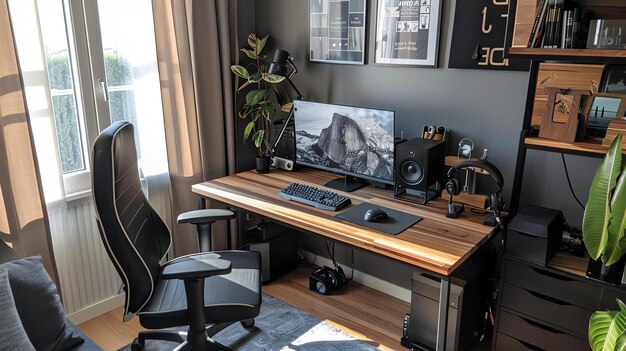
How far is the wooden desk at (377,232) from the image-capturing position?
1.72 meters

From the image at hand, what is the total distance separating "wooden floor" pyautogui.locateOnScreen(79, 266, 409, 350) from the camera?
2.34m

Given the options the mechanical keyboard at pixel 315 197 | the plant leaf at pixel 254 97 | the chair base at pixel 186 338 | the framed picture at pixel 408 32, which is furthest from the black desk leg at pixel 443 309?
the plant leaf at pixel 254 97

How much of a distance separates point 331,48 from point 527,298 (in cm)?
167

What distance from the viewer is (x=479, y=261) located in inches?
82.9

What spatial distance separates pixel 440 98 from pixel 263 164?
1074mm

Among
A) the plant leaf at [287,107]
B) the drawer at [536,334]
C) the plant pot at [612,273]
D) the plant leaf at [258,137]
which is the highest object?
the plant leaf at [287,107]

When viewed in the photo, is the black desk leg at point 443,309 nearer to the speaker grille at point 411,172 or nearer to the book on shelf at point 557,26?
the speaker grille at point 411,172

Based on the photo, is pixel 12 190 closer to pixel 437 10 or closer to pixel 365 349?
pixel 365 349

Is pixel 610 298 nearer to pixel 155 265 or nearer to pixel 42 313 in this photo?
pixel 155 265

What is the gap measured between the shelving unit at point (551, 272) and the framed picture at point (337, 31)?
3.04 ft

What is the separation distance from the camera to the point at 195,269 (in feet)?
5.14

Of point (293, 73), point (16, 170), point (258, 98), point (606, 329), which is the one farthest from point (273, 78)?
point (606, 329)

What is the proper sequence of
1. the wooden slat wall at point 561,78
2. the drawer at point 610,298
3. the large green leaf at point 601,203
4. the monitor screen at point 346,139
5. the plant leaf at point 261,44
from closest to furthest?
1. the large green leaf at point 601,203
2. the drawer at point 610,298
3. the wooden slat wall at point 561,78
4. the monitor screen at point 346,139
5. the plant leaf at point 261,44

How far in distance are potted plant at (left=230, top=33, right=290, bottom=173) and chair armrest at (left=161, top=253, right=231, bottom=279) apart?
1171 mm
